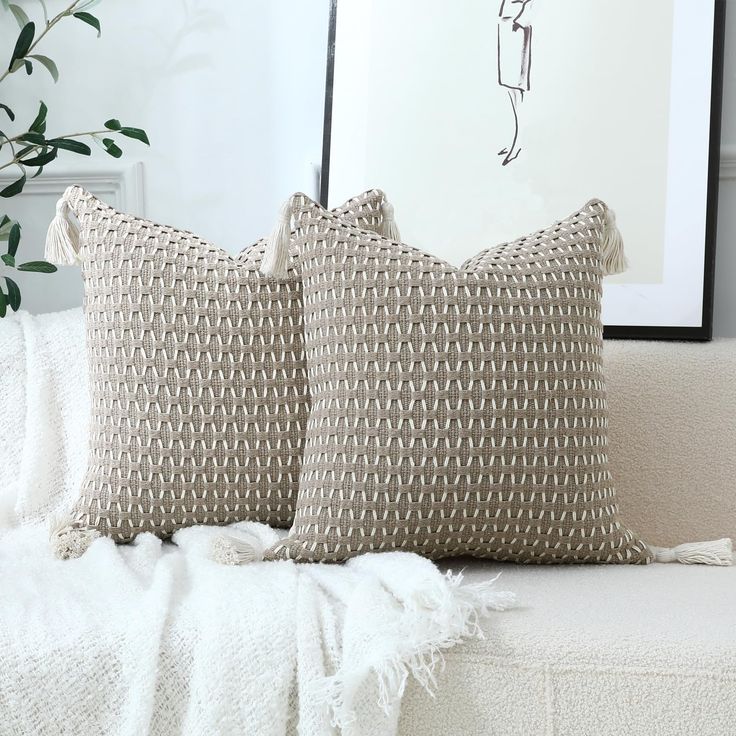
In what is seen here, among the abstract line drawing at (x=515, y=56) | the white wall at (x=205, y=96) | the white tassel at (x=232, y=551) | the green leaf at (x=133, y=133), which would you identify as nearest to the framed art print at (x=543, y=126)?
the abstract line drawing at (x=515, y=56)

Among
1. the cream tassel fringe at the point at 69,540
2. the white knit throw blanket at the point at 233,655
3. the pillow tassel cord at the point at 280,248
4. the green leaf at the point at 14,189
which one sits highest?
the green leaf at the point at 14,189

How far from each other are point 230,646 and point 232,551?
0.21 metres

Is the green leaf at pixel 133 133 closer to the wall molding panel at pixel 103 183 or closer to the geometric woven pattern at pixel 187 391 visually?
the wall molding panel at pixel 103 183

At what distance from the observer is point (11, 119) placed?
1.72 m

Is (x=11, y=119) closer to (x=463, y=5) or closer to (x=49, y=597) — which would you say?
(x=463, y=5)

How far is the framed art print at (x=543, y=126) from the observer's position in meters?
1.46

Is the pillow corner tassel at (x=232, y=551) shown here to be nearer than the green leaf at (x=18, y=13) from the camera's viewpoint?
Yes

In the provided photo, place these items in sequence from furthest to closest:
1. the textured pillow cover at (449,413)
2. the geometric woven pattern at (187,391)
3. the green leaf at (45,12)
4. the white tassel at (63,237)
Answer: the green leaf at (45,12), the white tassel at (63,237), the geometric woven pattern at (187,391), the textured pillow cover at (449,413)

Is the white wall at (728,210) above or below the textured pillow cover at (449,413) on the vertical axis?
above

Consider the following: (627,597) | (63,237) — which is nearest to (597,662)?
(627,597)

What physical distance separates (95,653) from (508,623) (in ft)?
1.32

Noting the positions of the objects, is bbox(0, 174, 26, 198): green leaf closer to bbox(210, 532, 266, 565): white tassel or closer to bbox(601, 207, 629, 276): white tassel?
bbox(210, 532, 266, 565): white tassel

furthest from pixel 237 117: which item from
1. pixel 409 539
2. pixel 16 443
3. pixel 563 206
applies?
pixel 409 539

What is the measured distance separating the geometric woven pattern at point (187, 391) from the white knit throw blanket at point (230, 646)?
17 cm
